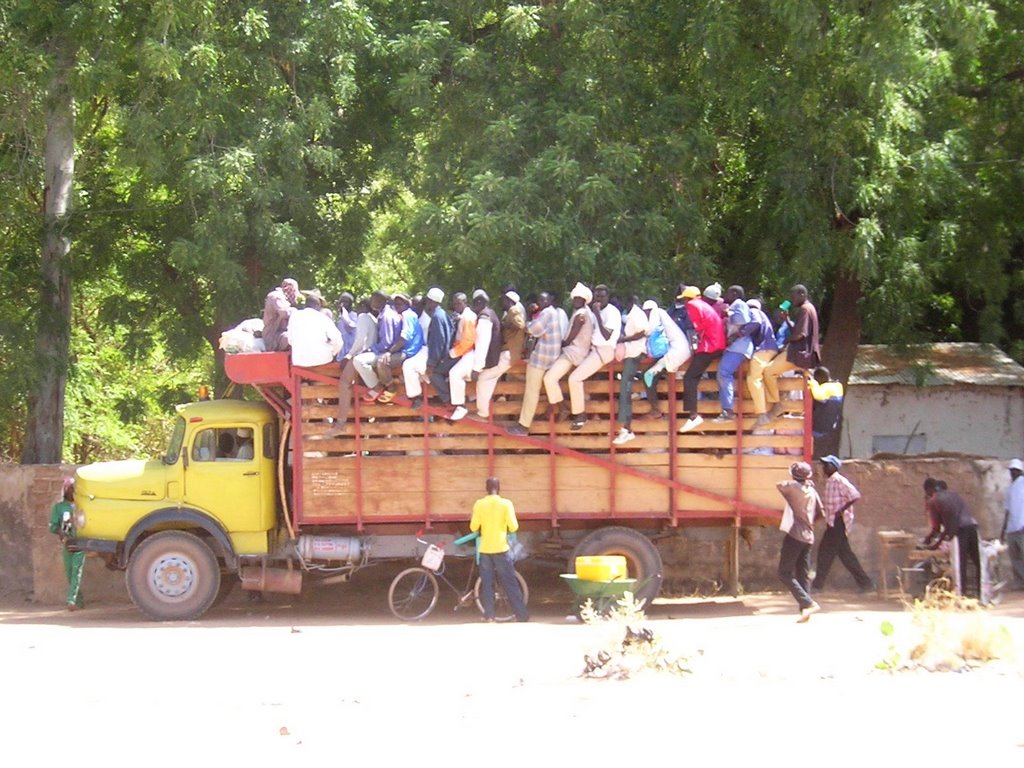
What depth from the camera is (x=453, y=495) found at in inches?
516

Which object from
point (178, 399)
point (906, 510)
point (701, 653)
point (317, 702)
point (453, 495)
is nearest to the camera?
point (317, 702)

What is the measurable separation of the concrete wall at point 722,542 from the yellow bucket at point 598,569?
7.07 feet

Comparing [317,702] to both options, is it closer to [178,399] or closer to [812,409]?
[812,409]

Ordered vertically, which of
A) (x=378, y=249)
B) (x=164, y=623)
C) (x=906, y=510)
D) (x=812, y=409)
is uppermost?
(x=378, y=249)

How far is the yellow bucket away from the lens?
12.4 meters

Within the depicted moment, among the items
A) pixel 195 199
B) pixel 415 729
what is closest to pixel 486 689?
pixel 415 729

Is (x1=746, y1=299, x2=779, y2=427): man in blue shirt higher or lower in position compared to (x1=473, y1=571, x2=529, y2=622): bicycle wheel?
higher

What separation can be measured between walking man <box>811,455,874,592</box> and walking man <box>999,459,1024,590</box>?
1.55 metres

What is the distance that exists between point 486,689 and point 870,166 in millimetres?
8447

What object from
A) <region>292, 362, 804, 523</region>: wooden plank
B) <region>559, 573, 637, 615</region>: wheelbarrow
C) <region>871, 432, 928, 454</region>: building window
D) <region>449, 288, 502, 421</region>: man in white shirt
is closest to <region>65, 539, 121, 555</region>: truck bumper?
<region>292, 362, 804, 523</region>: wooden plank

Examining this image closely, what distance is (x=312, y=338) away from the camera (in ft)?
42.0

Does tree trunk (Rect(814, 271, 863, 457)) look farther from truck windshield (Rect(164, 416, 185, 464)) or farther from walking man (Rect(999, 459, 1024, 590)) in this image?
truck windshield (Rect(164, 416, 185, 464))

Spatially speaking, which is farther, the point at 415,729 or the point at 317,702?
the point at 317,702

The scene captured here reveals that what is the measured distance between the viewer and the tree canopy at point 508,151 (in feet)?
47.6
